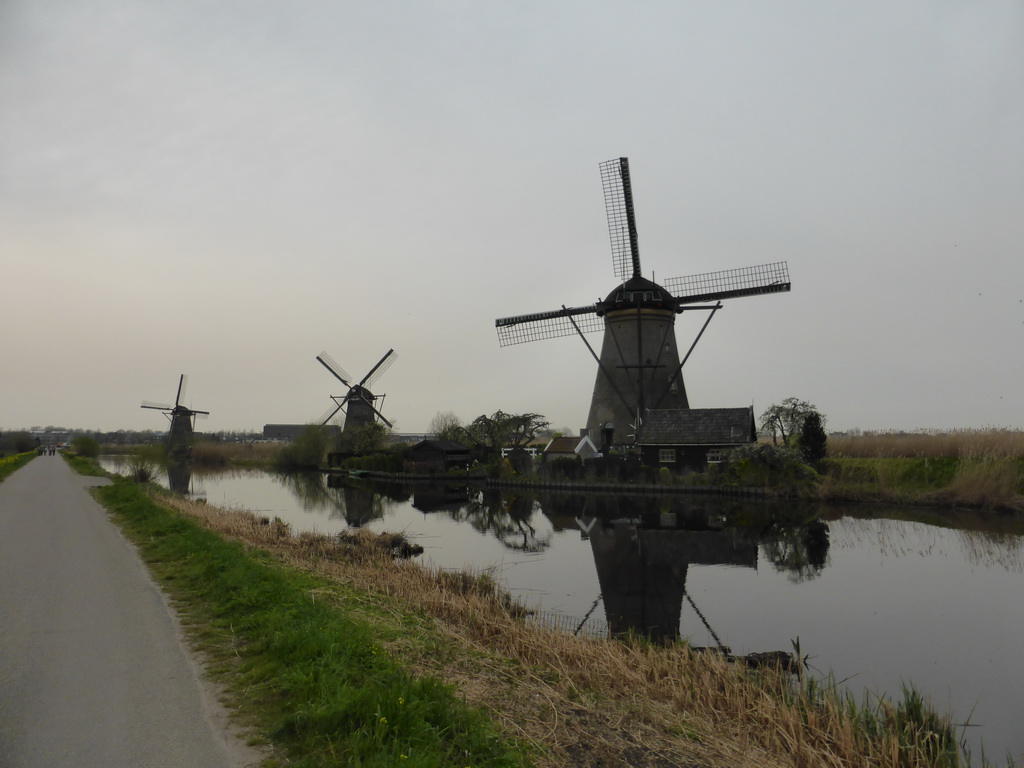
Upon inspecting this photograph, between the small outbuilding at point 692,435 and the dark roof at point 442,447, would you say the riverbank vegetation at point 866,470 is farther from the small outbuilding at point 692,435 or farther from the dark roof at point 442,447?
the dark roof at point 442,447

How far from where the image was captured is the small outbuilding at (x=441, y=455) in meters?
44.6

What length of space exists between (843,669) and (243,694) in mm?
6666

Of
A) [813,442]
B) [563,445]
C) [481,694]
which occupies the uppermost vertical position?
[563,445]

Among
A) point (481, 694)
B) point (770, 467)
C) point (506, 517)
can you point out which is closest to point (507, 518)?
point (506, 517)

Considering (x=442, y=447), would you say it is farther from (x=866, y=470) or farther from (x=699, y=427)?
(x=866, y=470)

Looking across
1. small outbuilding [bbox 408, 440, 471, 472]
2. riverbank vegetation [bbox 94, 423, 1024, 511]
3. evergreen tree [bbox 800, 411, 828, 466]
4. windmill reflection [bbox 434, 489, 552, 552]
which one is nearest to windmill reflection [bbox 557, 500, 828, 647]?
windmill reflection [bbox 434, 489, 552, 552]

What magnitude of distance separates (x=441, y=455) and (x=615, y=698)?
39711mm

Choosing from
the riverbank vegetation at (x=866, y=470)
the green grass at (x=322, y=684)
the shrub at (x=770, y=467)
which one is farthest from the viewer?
the shrub at (x=770, y=467)

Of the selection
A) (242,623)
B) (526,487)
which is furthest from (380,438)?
(242,623)

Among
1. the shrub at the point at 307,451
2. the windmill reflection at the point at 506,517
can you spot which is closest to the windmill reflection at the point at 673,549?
the windmill reflection at the point at 506,517

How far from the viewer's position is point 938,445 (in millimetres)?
24891

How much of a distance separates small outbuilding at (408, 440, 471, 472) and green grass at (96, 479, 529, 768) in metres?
36.1

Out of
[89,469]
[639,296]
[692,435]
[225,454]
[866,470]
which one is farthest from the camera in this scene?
[225,454]

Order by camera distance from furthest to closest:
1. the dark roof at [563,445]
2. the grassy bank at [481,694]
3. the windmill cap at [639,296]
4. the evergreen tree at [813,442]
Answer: the dark roof at [563,445] < the windmill cap at [639,296] < the evergreen tree at [813,442] < the grassy bank at [481,694]
